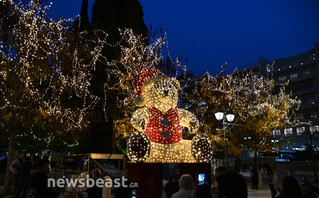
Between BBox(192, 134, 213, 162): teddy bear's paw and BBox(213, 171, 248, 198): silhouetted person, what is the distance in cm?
536

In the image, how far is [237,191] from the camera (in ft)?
6.29

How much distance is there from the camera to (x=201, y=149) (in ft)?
24.0

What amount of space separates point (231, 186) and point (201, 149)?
18.0ft

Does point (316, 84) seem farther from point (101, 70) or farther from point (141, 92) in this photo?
point (141, 92)

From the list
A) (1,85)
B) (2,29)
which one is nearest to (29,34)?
(2,29)

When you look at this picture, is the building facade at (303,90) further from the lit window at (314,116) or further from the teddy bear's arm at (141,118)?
the teddy bear's arm at (141,118)

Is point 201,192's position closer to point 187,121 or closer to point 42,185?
point 42,185

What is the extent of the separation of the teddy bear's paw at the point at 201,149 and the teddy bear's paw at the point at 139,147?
134 centimetres

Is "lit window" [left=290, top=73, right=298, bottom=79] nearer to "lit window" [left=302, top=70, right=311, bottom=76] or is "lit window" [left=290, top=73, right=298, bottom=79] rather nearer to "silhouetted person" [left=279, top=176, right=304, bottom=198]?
"lit window" [left=302, top=70, right=311, bottom=76]

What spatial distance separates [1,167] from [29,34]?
17.6 m

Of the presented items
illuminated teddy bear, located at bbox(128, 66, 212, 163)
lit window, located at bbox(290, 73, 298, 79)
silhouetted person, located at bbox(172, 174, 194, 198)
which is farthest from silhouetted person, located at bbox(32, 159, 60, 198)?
lit window, located at bbox(290, 73, 298, 79)

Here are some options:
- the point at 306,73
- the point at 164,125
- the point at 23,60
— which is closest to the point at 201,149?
the point at 164,125

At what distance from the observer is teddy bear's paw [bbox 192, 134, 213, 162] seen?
23.9ft

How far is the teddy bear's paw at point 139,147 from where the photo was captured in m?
6.74
